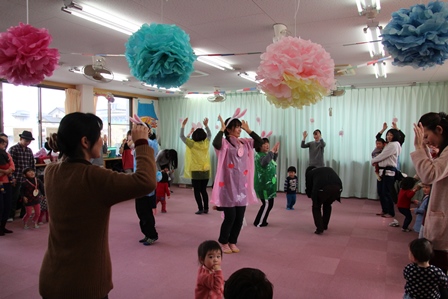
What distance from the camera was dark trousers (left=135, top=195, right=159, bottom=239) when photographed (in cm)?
405

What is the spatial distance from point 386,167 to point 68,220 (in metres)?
5.54

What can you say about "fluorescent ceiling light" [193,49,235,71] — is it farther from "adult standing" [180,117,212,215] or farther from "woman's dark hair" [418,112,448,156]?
"woman's dark hair" [418,112,448,156]

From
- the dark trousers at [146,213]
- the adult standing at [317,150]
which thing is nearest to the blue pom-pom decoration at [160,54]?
the dark trousers at [146,213]

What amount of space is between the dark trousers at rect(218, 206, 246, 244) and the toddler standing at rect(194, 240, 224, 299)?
146 cm

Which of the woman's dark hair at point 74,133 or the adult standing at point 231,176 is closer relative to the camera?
the woman's dark hair at point 74,133

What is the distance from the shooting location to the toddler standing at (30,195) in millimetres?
5027

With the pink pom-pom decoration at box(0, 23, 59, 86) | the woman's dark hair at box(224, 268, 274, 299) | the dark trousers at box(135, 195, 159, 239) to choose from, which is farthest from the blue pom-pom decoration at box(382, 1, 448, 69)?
the dark trousers at box(135, 195, 159, 239)

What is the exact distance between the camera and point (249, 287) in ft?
3.82

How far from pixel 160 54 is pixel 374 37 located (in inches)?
118

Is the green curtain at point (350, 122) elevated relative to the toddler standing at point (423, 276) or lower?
elevated

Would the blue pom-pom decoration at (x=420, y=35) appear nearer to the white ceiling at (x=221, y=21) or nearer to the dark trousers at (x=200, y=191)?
the white ceiling at (x=221, y=21)

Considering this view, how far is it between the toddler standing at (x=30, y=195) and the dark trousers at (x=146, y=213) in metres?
2.05

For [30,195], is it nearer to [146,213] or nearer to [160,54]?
[146,213]

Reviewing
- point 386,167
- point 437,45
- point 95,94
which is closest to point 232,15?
point 437,45
